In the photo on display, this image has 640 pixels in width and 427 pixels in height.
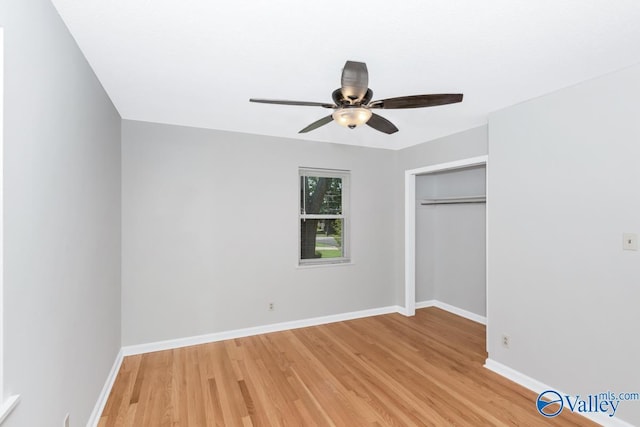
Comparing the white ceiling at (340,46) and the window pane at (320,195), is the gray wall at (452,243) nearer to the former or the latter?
the window pane at (320,195)


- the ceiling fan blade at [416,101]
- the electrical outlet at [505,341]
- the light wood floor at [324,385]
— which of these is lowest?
the light wood floor at [324,385]

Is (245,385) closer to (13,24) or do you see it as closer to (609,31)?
(13,24)

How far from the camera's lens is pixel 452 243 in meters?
4.80

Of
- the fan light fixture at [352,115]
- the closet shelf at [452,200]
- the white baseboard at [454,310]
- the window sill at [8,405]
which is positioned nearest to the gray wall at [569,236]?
the closet shelf at [452,200]

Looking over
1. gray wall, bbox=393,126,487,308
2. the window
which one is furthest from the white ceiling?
the window

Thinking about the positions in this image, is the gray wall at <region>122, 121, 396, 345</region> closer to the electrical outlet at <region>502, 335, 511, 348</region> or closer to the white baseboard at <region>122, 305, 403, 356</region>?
the white baseboard at <region>122, 305, 403, 356</region>

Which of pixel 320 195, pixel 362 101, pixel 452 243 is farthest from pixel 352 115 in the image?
pixel 452 243

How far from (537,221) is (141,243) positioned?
3.80 m

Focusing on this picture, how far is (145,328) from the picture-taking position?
3.30 m

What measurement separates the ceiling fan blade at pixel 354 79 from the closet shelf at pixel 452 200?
299 centimetres

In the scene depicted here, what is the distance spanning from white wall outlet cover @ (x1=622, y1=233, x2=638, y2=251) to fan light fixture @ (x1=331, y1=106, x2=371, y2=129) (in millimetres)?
1949

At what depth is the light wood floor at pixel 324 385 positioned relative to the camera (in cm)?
224

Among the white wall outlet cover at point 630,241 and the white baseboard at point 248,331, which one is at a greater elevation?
the white wall outlet cover at point 630,241

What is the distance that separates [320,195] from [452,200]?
6.20 ft
